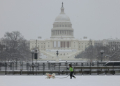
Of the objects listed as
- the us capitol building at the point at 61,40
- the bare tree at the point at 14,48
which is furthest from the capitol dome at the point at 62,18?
the bare tree at the point at 14,48

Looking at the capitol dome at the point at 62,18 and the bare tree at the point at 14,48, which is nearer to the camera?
the bare tree at the point at 14,48

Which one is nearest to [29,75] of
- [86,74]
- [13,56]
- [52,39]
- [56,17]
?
[86,74]

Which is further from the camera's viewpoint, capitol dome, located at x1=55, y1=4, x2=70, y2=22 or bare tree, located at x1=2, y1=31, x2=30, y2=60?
capitol dome, located at x1=55, y1=4, x2=70, y2=22

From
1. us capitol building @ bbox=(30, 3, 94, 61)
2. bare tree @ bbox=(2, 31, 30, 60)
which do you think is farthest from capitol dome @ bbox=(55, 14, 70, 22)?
bare tree @ bbox=(2, 31, 30, 60)

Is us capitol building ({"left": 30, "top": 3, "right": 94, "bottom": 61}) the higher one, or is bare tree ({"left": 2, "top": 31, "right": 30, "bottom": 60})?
us capitol building ({"left": 30, "top": 3, "right": 94, "bottom": 61})

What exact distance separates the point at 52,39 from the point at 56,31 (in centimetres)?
883

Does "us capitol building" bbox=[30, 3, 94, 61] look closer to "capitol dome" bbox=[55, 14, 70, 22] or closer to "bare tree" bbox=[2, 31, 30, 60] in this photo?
"capitol dome" bbox=[55, 14, 70, 22]

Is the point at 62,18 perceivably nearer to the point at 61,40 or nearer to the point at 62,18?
the point at 62,18

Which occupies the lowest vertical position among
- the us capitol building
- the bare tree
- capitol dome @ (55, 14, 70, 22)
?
the bare tree

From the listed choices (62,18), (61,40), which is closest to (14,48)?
(61,40)

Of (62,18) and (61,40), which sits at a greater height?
(62,18)

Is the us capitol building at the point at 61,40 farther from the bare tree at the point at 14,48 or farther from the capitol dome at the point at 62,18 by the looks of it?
the bare tree at the point at 14,48

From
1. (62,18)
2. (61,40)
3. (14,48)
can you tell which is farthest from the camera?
(62,18)
